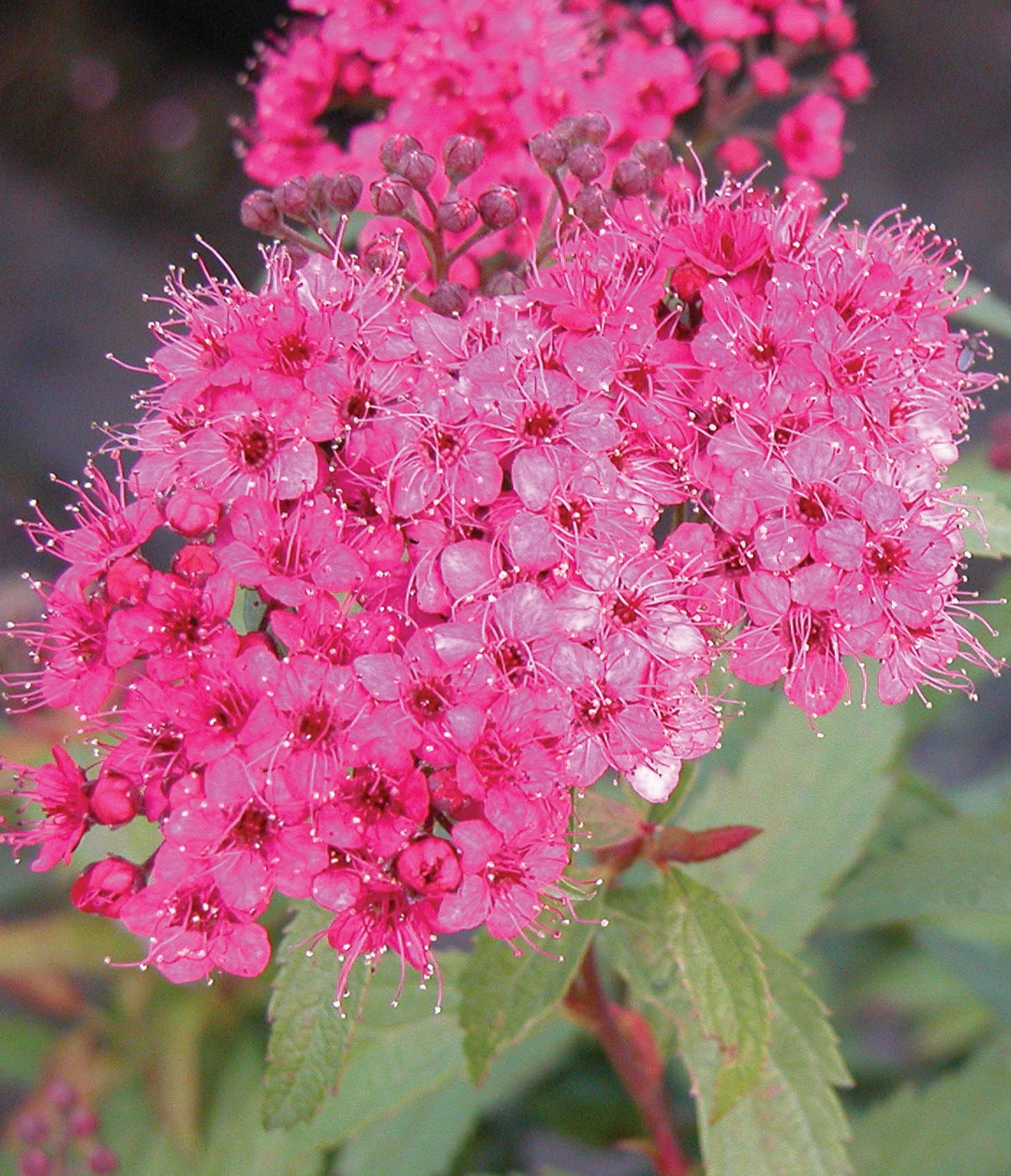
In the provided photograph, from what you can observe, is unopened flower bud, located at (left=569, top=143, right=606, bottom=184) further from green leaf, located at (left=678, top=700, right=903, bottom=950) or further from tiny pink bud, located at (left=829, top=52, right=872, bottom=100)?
tiny pink bud, located at (left=829, top=52, right=872, bottom=100)

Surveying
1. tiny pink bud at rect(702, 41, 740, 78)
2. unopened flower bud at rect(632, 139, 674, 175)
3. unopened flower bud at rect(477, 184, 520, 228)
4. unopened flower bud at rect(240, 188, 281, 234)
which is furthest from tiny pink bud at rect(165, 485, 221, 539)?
tiny pink bud at rect(702, 41, 740, 78)

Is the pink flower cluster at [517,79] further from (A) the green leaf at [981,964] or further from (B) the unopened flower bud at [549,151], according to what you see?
(A) the green leaf at [981,964]

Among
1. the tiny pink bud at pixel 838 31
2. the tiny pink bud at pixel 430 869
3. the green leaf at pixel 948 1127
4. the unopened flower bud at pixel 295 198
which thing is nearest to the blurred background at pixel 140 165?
the tiny pink bud at pixel 838 31

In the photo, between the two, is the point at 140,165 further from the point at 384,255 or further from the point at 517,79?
the point at 384,255

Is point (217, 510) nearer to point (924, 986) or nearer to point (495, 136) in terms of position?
point (495, 136)

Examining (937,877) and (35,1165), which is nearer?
(937,877)

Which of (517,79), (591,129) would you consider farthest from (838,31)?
(591,129)
